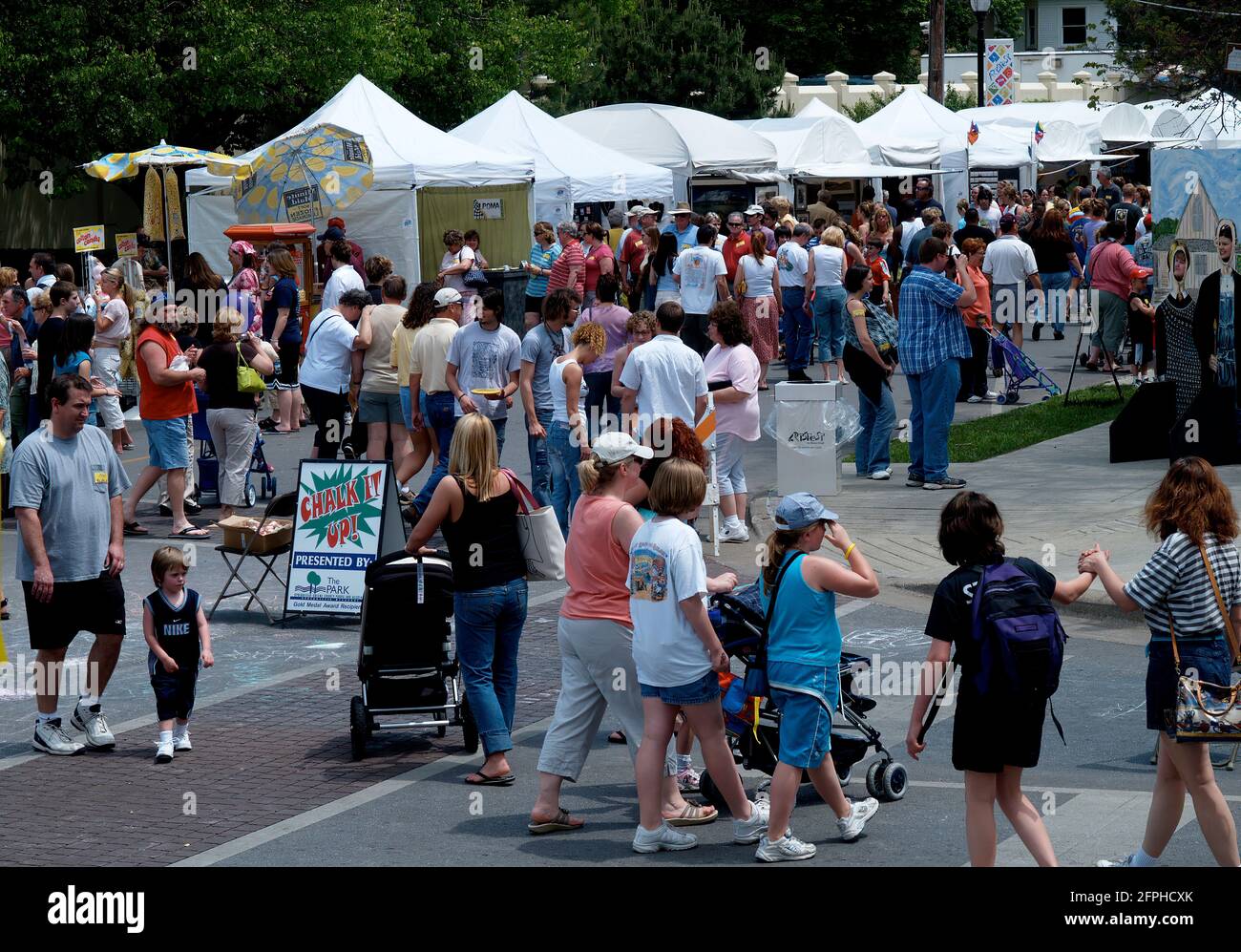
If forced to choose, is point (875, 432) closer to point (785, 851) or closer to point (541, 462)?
point (541, 462)

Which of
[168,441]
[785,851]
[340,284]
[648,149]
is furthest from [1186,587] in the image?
[648,149]

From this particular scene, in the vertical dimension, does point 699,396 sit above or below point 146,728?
above

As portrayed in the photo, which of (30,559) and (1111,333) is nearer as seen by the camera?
(30,559)

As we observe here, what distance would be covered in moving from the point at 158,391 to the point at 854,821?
815cm

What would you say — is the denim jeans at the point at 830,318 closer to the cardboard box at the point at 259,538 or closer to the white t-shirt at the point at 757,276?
the white t-shirt at the point at 757,276

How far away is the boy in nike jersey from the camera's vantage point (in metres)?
8.38

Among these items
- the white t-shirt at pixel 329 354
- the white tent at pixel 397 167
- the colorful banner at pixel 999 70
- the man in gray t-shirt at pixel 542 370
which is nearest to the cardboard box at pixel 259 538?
the man in gray t-shirt at pixel 542 370

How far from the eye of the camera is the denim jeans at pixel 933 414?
14.1 metres

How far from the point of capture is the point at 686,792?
25.4 ft

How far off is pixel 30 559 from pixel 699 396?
15.9ft

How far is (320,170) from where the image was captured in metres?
22.6

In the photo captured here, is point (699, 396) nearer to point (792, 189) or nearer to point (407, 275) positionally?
point (407, 275)

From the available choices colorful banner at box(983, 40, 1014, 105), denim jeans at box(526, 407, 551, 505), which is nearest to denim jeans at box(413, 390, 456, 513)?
denim jeans at box(526, 407, 551, 505)

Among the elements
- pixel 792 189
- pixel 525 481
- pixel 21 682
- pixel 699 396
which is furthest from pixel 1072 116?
pixel 21 682
